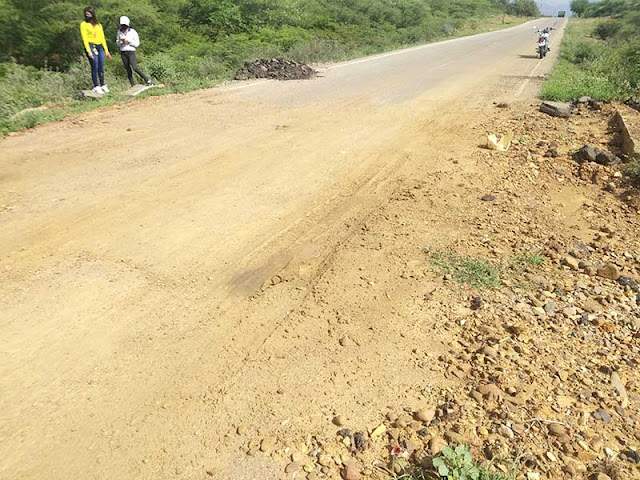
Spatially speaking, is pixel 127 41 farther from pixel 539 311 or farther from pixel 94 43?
pixel 539 311

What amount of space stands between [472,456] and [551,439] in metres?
0.46

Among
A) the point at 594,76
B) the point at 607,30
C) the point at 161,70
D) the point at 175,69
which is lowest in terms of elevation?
the point at 607,30

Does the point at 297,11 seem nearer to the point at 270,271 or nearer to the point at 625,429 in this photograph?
the point at 270,271

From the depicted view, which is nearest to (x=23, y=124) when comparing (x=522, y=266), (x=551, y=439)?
(x=522, y=266)

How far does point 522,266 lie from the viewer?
3.93 metres

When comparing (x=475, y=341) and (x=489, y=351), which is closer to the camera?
(x=489, y=351)

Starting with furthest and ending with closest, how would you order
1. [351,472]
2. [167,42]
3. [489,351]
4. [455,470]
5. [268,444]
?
[167,42] < [489,351] < [268,444] < [351,472] < [455,470]

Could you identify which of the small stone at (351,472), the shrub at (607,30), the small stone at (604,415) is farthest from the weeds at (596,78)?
the shrub at (607,30)

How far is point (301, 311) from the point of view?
3312 millimetres

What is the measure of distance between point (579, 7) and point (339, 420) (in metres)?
117

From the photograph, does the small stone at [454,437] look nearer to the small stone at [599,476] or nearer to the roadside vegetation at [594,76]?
the small stone at [599,476]

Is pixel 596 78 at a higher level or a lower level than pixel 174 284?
lower

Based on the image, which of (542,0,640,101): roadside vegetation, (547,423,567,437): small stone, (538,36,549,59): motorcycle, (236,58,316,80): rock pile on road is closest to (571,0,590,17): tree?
(538,36,549,59): motorcycle

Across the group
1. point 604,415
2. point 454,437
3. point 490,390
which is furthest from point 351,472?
point 604,415
